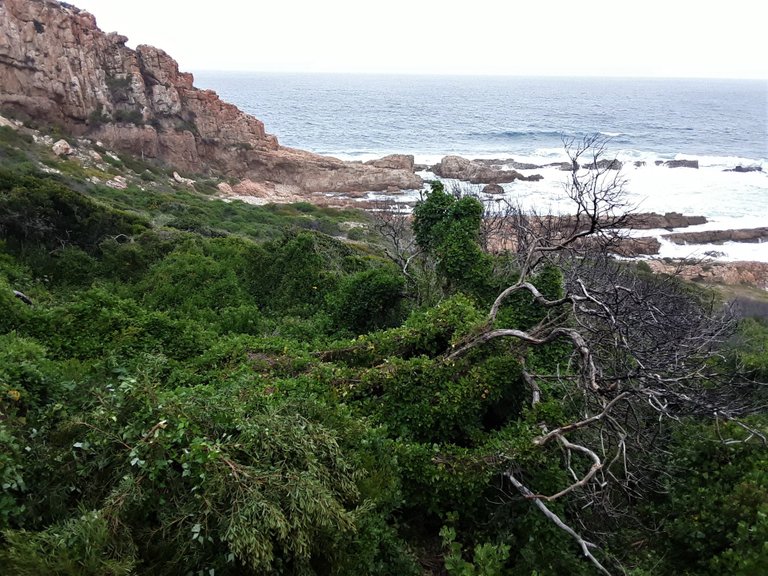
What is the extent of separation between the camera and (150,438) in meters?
4.16

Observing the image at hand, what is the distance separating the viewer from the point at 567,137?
4553 cm

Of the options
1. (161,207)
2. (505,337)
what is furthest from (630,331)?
(161,207)

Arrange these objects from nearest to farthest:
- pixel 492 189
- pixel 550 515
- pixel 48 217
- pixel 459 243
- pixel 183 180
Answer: pixel 550 515 → pixel 459 243 → pixel 48 217 → pixel 183 180 → pixel 492 189

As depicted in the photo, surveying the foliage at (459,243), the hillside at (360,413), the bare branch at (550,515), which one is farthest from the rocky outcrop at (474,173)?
the bare branch at (550,515)

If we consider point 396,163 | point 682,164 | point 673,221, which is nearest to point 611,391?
point 673,221

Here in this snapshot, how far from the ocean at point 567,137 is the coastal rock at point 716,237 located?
2.76 ft

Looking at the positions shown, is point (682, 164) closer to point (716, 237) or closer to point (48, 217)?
point (716, 237)

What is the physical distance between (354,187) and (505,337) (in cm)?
4549

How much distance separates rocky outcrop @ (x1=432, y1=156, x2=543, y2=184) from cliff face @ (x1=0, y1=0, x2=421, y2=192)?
5826mm

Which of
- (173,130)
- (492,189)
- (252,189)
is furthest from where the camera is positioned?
(252,189)

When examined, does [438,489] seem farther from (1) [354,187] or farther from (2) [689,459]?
(1) [354,187]

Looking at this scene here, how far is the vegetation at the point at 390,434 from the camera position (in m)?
3.91

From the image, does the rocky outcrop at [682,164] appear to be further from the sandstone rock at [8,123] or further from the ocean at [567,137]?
the sandstone rock at [8,123]

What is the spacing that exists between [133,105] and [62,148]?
11.1 metres
